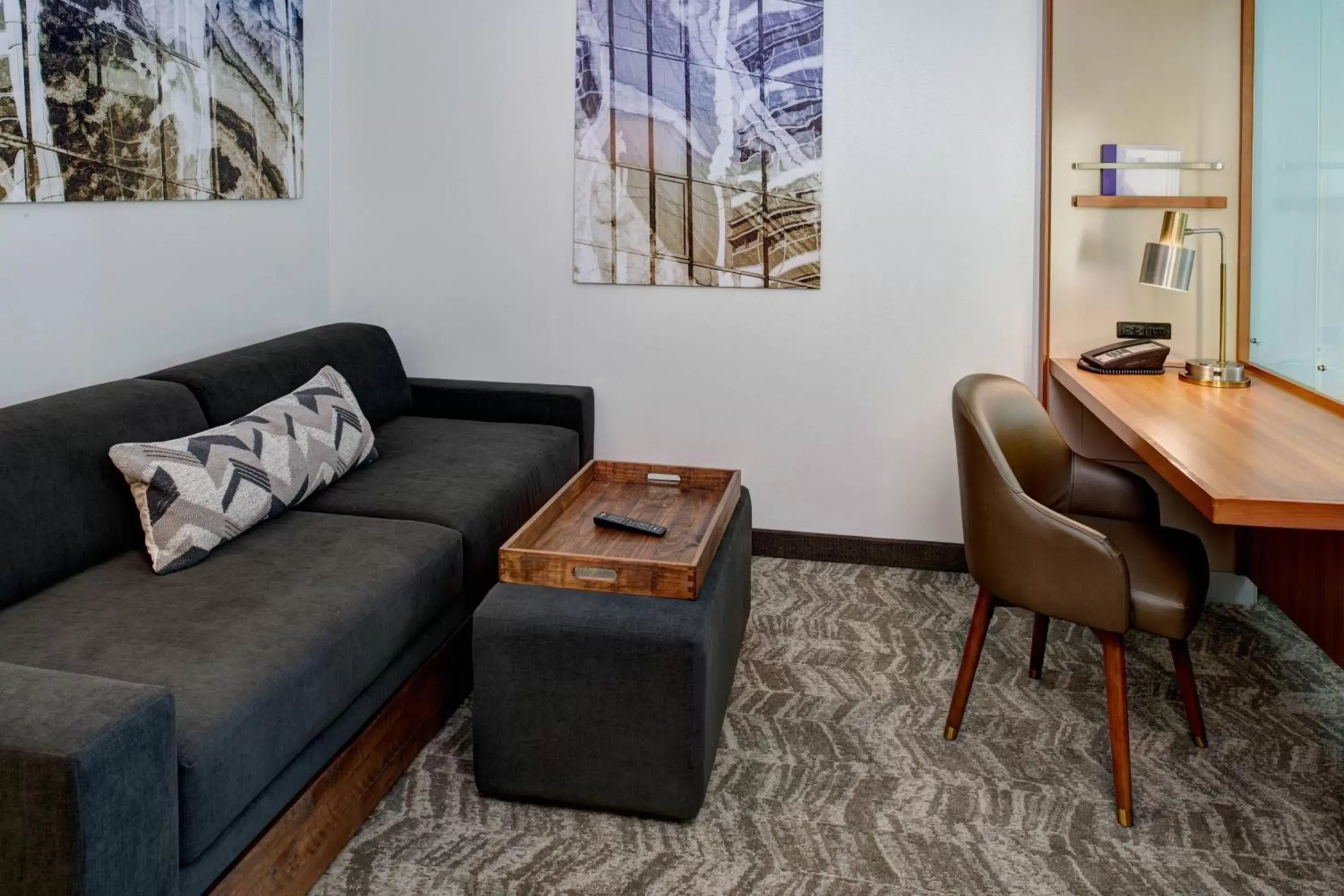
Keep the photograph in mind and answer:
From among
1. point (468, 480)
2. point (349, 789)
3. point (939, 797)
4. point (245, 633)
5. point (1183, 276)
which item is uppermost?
point (1183, 276)

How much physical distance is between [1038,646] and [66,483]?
7.42 feet

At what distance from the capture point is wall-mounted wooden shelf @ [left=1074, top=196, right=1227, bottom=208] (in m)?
3.20

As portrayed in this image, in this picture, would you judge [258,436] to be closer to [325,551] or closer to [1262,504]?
[325,551]

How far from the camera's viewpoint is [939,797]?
2.27 meters

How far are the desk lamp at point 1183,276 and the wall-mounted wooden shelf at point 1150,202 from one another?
20 cm

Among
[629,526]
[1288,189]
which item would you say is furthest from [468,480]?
[1288,189]

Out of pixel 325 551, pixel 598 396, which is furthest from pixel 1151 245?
pixel 325 551

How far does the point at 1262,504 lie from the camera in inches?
72.3

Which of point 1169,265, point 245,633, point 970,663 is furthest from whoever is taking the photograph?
point 1169,265

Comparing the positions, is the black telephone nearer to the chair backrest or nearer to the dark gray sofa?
the chair backrest

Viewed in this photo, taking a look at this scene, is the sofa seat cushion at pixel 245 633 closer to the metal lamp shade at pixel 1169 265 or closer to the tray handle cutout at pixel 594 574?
the tray handle cutout at pixel 594 574

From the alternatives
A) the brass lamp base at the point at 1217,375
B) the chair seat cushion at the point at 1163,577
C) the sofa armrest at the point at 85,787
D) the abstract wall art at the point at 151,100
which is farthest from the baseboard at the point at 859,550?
the sofa armrest at the point at 85,787

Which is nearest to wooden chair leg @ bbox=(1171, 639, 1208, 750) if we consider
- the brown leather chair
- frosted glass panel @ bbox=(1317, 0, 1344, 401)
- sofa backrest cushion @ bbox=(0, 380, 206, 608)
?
the brown leather chair

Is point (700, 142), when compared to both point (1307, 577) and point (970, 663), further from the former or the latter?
point (1307, 577)
